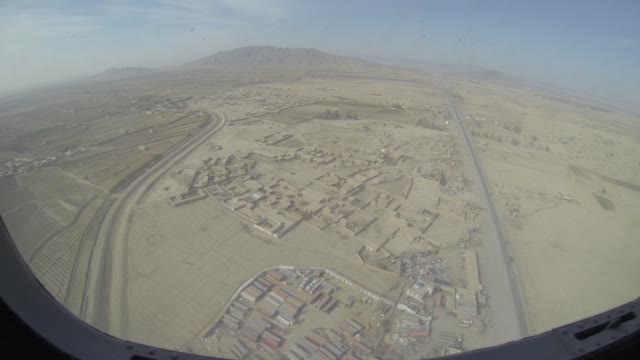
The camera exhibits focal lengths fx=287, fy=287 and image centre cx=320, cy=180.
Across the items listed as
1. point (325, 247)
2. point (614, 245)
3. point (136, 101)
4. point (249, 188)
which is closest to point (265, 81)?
point (136, 101)

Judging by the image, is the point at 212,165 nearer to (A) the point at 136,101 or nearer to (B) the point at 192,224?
(B) the point at 192,224

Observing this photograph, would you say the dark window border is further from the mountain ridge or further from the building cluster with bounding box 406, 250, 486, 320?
the mountain ridge

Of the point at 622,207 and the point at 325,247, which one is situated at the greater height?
the point at 622,207

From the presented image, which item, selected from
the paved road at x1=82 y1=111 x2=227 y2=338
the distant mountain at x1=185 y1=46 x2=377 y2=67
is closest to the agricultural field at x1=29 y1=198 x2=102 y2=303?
the paved road at x1=82 y1=111 x2=227 y2=338

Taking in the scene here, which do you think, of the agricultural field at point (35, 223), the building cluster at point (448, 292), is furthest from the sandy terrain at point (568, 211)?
the agricultural field at point (35, 223)

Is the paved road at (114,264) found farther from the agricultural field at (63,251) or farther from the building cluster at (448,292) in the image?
the building cluster at (448,292)

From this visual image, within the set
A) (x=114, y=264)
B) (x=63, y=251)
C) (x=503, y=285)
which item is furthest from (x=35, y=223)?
(x=503, y=285)
